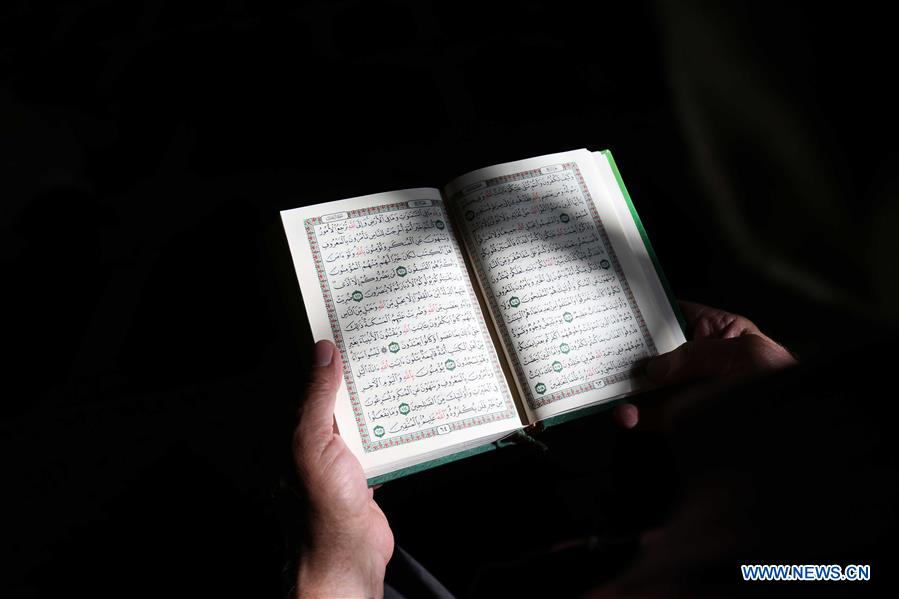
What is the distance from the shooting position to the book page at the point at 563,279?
80cm

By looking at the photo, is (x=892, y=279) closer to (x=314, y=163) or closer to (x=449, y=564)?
(x=449, y=564)

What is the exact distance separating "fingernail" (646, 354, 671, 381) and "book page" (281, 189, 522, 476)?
0.73 feet

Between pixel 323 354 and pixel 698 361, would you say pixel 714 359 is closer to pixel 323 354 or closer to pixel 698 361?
pixel 698 361

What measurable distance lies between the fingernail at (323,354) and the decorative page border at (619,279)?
26 centimetres

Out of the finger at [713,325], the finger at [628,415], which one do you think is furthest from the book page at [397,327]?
the finger at [713,325]

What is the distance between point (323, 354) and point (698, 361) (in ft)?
1.92

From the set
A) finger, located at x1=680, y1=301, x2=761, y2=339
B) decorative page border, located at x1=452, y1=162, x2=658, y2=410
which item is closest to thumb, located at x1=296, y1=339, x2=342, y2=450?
decorative page border, located at x1=452, y1=162, x2=658, y2=410

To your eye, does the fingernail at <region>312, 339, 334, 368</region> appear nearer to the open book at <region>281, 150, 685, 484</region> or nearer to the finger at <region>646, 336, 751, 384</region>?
the open book at <region>281, 150, 685, 484</region>

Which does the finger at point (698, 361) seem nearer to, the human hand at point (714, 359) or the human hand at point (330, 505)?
the human hand at point (714, 359)

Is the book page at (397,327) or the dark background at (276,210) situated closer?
the book page at (397,327)

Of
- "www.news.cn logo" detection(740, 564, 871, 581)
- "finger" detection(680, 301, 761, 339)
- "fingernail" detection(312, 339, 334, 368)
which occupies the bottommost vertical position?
"www.news.cn logo" detection(740, 564, 871, 581)

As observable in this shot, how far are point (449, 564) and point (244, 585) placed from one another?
424 mm

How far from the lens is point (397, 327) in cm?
80

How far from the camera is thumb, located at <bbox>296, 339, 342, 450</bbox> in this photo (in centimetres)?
75
